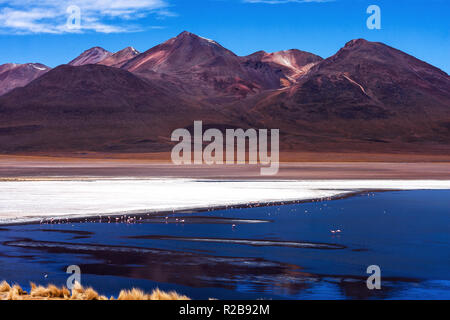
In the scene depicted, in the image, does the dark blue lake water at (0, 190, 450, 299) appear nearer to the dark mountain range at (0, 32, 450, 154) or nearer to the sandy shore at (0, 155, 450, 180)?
the sandy shore at (0, 155, 450, 180)

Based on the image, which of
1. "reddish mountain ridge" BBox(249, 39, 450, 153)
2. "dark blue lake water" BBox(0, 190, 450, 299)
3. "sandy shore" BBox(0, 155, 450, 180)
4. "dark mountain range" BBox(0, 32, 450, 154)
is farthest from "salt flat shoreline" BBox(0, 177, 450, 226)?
"reddish mountain ridge" BBox(249, 39, 450, 153)

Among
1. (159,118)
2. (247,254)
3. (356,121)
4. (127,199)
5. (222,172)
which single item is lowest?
(247,254)

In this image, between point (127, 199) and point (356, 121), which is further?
point (356, 121)

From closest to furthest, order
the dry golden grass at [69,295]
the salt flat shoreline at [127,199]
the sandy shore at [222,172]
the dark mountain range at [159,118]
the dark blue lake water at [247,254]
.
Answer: the dry golden grass at [69,295] < the dark blue lake water at [247,254] < the salt flat shoreline at [127,199] < the sandy shore at [222,172] < the dark mountain range at [159,118]

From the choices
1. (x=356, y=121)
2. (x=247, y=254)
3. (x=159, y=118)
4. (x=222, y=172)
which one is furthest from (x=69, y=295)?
(x=356, y=121)

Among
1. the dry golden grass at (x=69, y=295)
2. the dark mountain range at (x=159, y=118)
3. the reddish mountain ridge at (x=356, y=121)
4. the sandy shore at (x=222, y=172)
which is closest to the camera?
the dry golden grass at (x=69, y=295)

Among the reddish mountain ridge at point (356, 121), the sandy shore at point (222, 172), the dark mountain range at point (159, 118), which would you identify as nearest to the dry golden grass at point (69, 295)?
the sandy shore at point (222, 172)

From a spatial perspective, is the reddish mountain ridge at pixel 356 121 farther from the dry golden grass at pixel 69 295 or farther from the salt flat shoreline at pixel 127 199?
the dry golden grass at pixel 69 295

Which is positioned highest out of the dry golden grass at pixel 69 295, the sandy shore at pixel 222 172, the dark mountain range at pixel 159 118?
the dark mountain range at pixel 159 118

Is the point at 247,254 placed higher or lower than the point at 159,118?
lower

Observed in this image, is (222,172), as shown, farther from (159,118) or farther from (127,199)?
(159,118)
